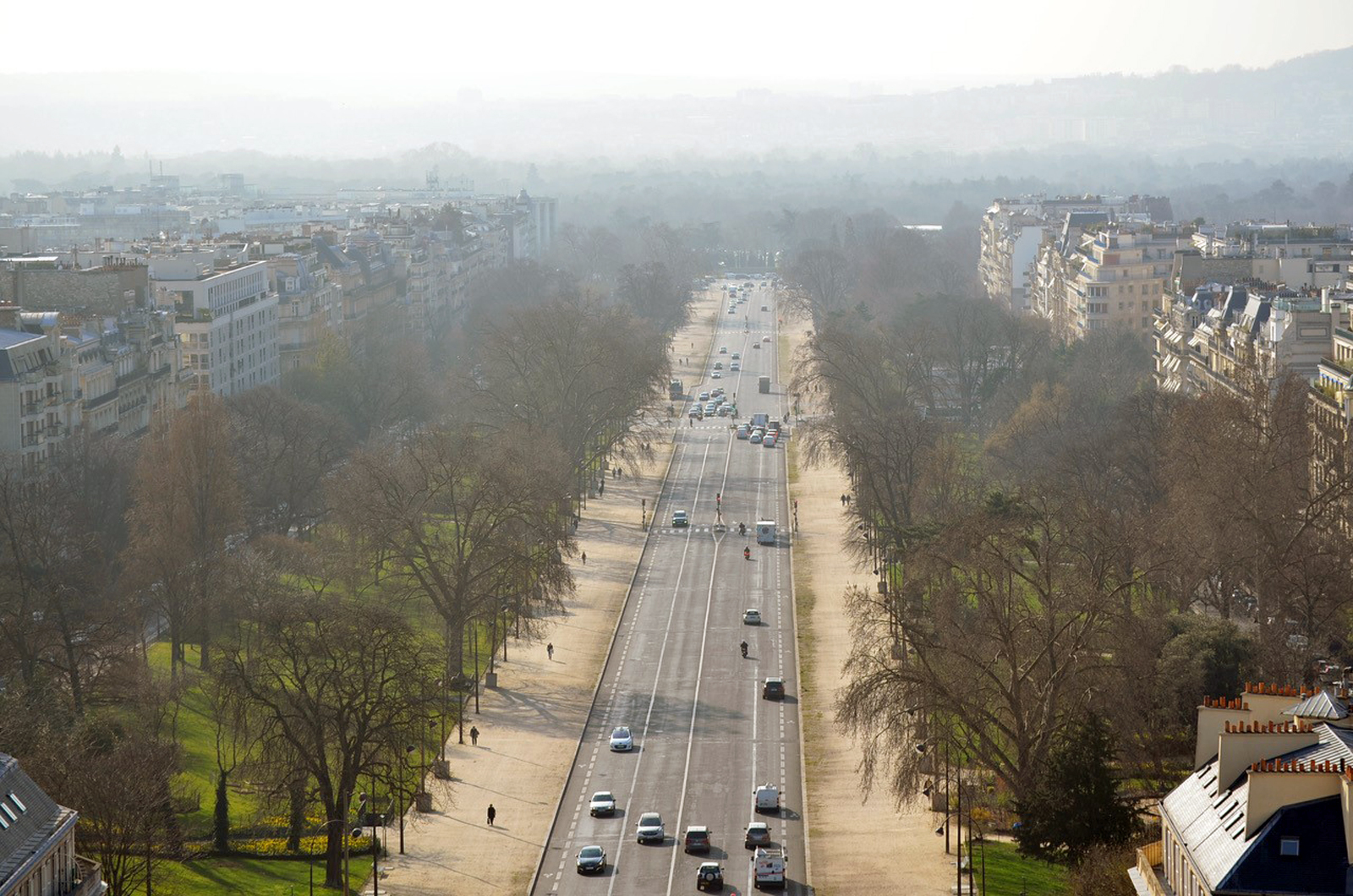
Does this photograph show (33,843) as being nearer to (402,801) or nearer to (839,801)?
(402,801)

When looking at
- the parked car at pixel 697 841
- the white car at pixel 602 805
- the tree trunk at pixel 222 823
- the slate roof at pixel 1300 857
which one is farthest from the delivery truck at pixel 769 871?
the slate roof at pixel 1300 857

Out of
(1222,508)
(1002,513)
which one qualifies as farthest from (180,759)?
(1222,508)

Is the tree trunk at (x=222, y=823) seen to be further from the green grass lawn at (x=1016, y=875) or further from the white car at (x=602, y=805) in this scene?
the green grass lawn at (x=1016, y=875)

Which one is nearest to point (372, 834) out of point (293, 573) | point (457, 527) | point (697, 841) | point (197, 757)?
point (697, 841)

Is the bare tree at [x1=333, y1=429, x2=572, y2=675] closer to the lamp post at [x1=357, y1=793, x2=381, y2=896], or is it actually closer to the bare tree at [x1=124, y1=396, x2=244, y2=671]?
the bare tree at [x1=124, y1=396, x2=244, y2=671]

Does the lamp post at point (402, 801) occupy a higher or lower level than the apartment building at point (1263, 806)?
lower

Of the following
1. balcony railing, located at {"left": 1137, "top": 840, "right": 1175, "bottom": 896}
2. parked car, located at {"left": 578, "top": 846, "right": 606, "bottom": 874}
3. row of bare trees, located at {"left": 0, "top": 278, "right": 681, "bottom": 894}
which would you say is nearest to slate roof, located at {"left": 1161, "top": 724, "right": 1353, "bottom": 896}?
balcony railing, located at {"left": 1137, "top": 840, "right": 1175, "bottom": 896}
